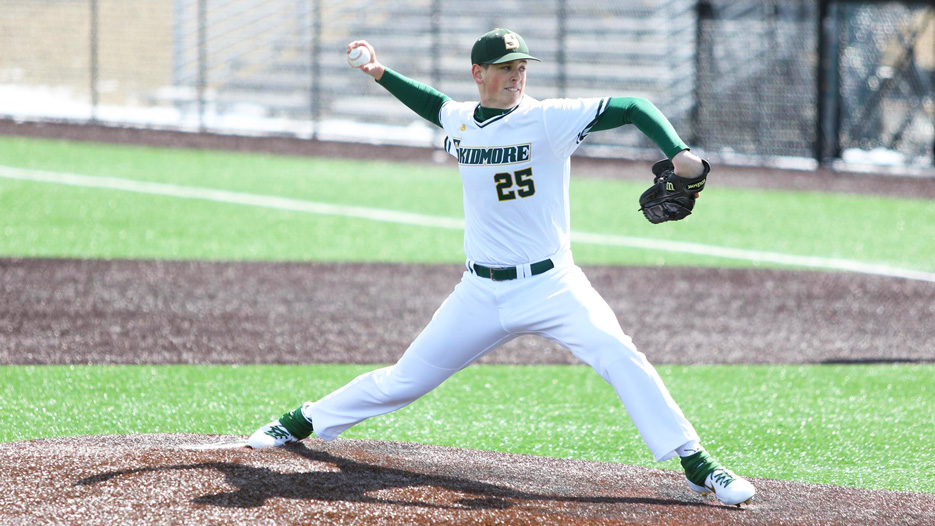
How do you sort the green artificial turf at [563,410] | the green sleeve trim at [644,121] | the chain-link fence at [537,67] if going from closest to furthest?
the green sleeve trim at [644,121] → the green artificial turf at [563,410] → the chain-link fence at [537,67]

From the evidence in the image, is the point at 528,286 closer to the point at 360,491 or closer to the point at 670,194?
the point at 670,194

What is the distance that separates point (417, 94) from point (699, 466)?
2058 mm

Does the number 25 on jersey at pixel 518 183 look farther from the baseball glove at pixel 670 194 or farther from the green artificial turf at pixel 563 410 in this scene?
the green artificial turf at pixel 563 410

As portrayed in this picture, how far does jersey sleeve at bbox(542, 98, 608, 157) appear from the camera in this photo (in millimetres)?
4578

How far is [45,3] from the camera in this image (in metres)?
28.0

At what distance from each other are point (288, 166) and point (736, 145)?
7803 millimetres

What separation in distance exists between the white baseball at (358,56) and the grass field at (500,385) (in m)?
1.84

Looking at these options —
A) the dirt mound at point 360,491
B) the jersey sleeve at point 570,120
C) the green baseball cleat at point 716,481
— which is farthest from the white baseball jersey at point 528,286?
the dirt mound at point 360,491

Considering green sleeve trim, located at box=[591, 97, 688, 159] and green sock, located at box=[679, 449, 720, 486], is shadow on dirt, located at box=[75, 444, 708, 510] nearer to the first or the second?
green sock, located at box=[679, 449, 720, 486]

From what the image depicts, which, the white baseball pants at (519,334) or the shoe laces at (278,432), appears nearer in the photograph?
the white baseball pants at (519,334)

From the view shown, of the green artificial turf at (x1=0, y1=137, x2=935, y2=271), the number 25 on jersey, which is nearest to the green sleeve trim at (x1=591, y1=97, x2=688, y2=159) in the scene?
the number 25 on jersey

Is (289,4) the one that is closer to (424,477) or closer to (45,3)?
(45,3)

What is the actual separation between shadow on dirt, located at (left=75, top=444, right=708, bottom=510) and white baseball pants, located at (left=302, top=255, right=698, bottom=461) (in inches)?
11.0

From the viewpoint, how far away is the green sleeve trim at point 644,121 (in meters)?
4.27
